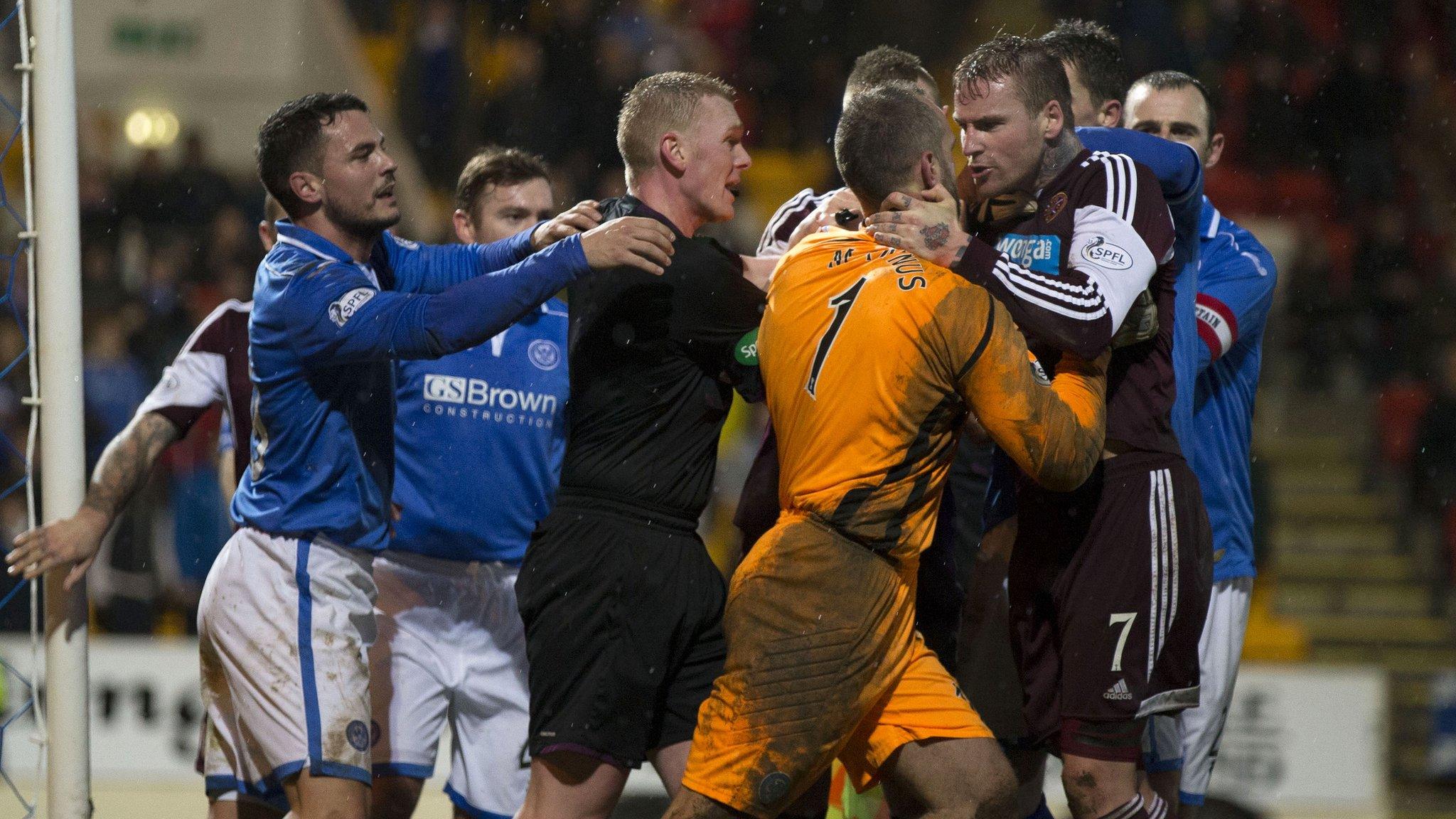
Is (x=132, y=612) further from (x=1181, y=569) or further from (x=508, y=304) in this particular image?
(x=1181, y=569)

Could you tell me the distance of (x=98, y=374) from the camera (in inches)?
400

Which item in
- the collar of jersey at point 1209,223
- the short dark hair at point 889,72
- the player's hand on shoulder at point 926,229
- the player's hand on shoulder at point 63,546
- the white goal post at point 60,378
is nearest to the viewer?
the player's hand on shoulder at point 926,229

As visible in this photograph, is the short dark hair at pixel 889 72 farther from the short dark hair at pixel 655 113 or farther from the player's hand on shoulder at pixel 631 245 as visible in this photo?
the player's hand on shoulder at pixel 631 245

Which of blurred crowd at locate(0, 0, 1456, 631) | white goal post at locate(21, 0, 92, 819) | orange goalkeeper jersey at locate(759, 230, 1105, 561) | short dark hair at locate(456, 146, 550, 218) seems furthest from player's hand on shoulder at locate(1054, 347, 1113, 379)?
blurred crowd at locate(0, 0, 1456, 631)

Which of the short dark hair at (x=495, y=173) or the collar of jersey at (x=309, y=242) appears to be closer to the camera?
the collar of jersey at (x=309, y=242)

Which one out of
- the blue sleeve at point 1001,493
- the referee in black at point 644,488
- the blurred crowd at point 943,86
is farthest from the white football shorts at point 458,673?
the blurred crowd at point 943,86

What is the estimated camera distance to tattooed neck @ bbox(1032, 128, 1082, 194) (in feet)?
12.7

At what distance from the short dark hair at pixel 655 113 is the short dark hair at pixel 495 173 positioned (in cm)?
132

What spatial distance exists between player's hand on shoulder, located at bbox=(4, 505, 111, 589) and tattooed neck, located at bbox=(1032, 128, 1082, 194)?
117 inches

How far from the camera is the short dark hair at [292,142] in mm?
4152

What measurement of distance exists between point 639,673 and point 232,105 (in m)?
13.5

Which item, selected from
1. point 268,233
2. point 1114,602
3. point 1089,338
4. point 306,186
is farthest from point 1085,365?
point 268,233

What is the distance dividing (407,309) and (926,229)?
1.33 metres

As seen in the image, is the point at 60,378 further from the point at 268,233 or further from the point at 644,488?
the point at 644,488
